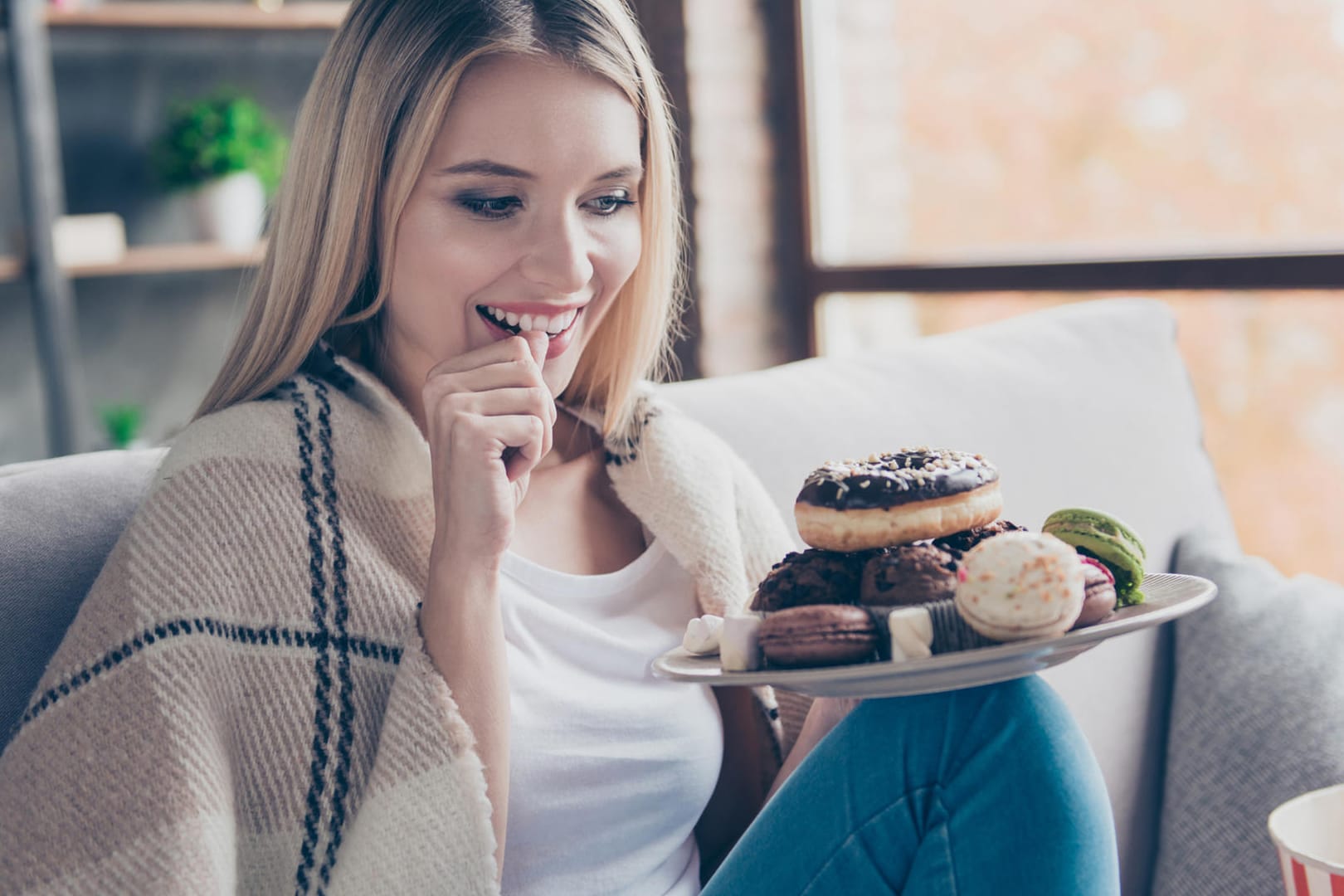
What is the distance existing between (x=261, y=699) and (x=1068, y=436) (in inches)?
40.5

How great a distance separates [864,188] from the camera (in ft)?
11.0

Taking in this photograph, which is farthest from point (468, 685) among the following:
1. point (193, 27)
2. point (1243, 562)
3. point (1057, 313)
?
point (193, 27)

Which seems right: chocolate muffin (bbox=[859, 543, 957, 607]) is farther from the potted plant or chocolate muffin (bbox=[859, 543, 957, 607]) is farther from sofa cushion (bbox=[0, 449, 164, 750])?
the potted plant

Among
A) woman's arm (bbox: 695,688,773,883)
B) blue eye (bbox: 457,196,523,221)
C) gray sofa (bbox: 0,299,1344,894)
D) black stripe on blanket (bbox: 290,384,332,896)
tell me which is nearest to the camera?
black stripe on blanket (bbox: 290,384,332,896)

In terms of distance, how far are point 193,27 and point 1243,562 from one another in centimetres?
272

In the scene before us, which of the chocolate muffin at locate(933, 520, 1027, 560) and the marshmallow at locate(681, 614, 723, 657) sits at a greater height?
the chocolate muffin at locate(933, 520, 1027, 560)

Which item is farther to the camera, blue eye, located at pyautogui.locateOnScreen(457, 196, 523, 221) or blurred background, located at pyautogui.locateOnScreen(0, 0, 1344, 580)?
blurred background, located at pyautogui.locateOnScreen(0, 0, 1344, 580)

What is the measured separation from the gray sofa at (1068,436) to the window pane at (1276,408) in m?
0.72

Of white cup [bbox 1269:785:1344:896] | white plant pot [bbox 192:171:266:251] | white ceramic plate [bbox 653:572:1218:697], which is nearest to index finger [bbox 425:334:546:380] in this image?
white ceramic plate [bbox 653:572:1218:697]

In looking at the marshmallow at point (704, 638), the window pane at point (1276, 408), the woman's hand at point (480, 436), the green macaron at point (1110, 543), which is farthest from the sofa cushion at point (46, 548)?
the window pane at point (1276, 408)

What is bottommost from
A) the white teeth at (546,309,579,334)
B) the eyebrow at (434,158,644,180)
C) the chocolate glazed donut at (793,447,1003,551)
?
the chocolate glazed donut at (793,447,1003,551)

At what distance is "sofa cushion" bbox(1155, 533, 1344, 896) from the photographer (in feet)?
4.22

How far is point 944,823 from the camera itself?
0.95m

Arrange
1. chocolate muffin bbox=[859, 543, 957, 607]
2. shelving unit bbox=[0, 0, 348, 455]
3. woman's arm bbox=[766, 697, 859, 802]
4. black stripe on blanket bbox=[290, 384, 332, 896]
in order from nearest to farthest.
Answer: chocolate muffin bbox=[859, 543, 957, 607] → black stripe on blanket bbox=[290, 384, 332, 896] → woman's arm bbox=[766, 697, 859, 802] → shelving unit bbox=[0, 0, 348, 455]
